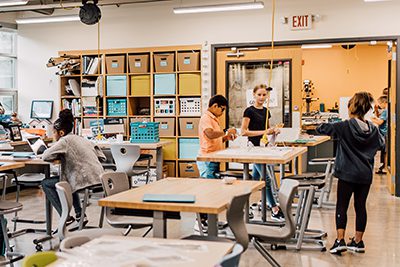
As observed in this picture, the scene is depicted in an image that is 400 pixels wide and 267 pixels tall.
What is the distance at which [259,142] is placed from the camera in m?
6.50

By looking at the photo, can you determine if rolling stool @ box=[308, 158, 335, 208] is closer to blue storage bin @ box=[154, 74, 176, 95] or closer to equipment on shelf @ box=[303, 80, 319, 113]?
blue storage bin @ box=[154, 74, 176, 95]

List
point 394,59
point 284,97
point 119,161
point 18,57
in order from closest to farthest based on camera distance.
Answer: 1. point 119,161
2. point 394,59
3. point 284,97
4. point 18,57

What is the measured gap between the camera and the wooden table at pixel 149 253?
7.36 feet

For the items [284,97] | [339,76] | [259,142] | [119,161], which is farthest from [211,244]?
[339,76]

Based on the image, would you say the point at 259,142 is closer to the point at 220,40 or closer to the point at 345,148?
A: the point at 345,148

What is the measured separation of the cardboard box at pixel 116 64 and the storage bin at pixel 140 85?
0.91 ft

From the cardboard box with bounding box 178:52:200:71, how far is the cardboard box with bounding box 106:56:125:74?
1.11 meters

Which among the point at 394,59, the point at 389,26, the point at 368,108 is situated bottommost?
the point at 368,108

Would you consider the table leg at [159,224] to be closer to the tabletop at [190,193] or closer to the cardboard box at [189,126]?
the tabletop at [190,193]

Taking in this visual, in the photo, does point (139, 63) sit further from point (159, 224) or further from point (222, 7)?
point (159, 224)

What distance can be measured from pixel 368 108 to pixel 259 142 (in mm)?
1845

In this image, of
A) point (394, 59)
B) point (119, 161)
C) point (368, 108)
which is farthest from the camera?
point (394, 59)

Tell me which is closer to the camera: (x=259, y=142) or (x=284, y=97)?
(x=259, y=142)

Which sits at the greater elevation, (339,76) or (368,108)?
(339,76)
